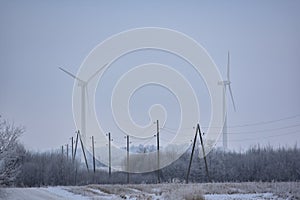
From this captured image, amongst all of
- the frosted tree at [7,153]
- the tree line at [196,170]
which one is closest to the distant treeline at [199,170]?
the tree line at [196,170]

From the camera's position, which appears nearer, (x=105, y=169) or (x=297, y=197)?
(x=297, y=197)

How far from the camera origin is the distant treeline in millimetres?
64625

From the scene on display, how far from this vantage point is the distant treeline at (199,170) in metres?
64.6

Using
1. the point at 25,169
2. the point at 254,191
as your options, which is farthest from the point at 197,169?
the point at 254,191

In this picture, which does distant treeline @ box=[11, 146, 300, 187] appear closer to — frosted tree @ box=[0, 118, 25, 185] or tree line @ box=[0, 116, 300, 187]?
tree line @ box=[0, 116, 300, 187]

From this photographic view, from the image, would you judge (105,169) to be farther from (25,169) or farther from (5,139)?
(5,139)

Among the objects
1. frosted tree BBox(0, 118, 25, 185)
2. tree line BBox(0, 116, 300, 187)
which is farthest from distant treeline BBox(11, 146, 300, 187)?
frosted tree BBox(0, 118, 25, 185)

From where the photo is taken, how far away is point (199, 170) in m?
67.8

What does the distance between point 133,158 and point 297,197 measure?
48214 millimetres

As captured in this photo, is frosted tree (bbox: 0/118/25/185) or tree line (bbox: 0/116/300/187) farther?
tree line (bbox: 0/116/300/187)

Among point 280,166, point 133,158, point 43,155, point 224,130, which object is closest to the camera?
point 224,130

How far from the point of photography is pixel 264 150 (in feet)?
238

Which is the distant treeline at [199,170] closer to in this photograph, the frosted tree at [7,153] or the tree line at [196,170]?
the tree line at [196,170]

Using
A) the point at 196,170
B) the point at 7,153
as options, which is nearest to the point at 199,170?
the point at 196,170
